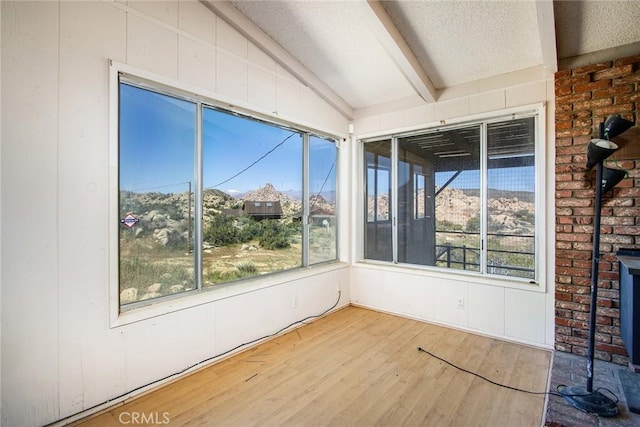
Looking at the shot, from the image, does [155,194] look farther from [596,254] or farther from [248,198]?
[596,254]

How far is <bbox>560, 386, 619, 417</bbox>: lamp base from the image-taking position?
6.35 feet

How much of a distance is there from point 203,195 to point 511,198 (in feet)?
9.81

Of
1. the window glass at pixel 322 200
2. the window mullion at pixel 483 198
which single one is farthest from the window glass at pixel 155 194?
the window mullion at pixel 483 198

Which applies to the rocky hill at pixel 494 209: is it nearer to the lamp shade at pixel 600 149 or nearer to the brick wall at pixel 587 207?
the brick wall at pixel 587 207

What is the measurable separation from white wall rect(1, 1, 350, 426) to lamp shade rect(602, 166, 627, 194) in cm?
324

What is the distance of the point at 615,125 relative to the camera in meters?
1.99

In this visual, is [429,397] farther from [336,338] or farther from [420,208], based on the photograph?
[420,208]

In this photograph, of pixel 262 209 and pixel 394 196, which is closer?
pixel 262 209

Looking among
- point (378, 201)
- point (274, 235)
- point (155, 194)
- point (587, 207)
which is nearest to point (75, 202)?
point (155, 194)

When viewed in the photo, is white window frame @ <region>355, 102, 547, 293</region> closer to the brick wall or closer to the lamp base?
the brick wall

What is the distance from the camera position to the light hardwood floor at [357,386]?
1.95 metres

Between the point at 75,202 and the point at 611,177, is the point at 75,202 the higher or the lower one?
the lower one

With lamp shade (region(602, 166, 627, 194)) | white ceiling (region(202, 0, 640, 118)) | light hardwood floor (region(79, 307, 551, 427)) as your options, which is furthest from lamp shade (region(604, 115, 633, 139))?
light hardwood floor (region(79, 307, 551, 427))

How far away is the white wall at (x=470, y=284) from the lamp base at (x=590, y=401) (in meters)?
0.78
